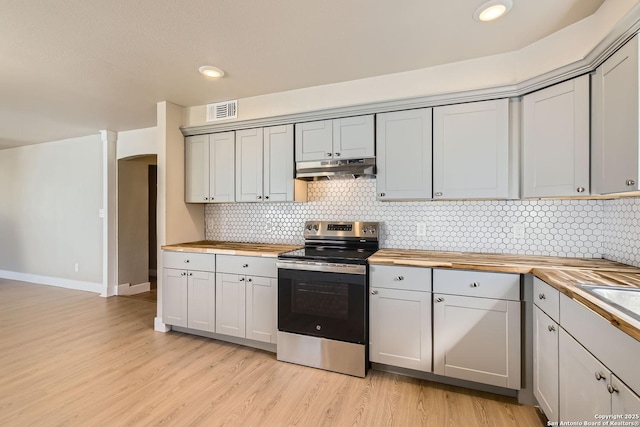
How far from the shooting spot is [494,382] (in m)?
2.08

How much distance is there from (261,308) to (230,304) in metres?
0.35

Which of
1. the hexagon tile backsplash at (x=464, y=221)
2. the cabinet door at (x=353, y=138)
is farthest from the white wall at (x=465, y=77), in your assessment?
the hexagon tile backsplash at (x=464, y=221)

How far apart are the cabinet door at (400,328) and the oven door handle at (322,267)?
0.70ft

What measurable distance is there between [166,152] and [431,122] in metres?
2.75

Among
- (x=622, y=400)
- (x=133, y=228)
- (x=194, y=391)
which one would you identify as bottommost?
(x=194, y=391)

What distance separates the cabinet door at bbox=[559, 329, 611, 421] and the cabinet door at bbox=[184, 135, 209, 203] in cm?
329

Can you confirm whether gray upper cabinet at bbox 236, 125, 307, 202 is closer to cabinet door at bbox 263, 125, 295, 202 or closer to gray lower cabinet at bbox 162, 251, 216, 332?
cabinet door at bbox 263, 125, 295, 202

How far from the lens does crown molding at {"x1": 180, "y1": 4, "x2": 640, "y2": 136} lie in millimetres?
1578

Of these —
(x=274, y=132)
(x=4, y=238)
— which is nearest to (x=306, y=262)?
(x=274, y=132)

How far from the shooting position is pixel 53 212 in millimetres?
5375

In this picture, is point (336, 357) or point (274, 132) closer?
point (336, 357)

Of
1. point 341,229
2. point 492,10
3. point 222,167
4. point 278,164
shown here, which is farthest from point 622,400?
point 222,167

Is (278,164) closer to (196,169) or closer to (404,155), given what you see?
(196,169)

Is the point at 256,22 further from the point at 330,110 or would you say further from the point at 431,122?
the point at 431,122
